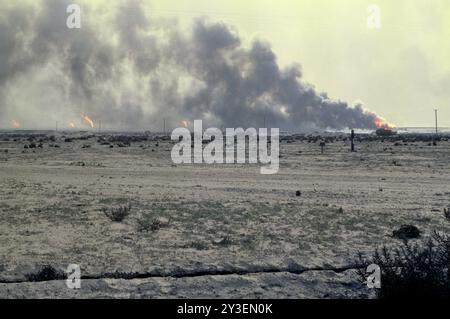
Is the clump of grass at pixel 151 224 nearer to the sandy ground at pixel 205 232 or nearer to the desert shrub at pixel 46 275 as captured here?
the sandy ground at pixel 205 232

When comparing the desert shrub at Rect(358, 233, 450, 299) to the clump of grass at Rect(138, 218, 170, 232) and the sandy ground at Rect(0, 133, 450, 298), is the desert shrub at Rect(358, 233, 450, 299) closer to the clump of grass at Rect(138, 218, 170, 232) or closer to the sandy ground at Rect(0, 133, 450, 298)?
the sandy ground at Rect(0, 133, 450, 298)

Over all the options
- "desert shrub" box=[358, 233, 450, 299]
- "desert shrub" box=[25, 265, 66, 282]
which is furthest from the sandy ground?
"desert shrub" box=[358, 233, 450, 299]

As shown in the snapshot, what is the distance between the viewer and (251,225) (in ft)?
34.8

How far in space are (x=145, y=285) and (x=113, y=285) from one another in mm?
458

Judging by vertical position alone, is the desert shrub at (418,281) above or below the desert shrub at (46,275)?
above

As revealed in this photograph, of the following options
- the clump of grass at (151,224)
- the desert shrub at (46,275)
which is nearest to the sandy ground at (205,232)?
the clump of grass at (151,224)

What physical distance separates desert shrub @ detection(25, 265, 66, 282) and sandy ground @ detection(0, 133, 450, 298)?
0.56 feet

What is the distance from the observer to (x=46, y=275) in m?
6.84

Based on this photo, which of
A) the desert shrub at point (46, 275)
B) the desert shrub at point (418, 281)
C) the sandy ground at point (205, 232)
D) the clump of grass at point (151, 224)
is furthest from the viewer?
the clump of grass at point (151, 224)

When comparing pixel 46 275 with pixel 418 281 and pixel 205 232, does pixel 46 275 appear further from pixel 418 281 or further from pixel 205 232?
pixel 418 281

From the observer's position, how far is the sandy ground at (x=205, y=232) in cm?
654

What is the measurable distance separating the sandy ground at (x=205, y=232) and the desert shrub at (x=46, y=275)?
0.17 metres
